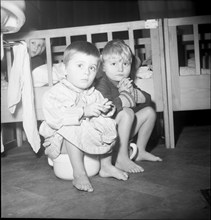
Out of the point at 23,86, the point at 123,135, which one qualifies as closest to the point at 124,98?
the point at 123,135

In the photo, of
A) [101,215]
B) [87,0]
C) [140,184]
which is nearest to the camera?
[101,215]

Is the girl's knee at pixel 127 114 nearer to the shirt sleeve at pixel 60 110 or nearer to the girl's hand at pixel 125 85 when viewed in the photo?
the girl's hand at pixel 125 85

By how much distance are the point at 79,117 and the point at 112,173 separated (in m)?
0.26

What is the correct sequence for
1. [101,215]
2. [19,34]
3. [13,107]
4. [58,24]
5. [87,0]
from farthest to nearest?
1. [87,0]
2. [58,24]
3. [19,34]
4. [13,107]
5. [101,215]

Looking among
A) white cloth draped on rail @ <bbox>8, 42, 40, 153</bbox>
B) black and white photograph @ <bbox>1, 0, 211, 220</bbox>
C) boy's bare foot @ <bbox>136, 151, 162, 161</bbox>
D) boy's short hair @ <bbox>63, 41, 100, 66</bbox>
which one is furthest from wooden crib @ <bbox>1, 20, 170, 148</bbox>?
boy's short hair @ <bbox>63, 41, 100, 66</bbox>

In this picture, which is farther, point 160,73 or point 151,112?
point 160,73

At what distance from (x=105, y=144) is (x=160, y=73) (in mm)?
676

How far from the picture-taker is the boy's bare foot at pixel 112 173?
3.65 ft

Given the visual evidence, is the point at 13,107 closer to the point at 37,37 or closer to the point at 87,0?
the point at 37,37

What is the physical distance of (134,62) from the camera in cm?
160

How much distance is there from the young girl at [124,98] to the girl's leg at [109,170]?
0.08 m

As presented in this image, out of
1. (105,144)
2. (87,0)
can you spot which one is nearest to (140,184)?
(105,144)

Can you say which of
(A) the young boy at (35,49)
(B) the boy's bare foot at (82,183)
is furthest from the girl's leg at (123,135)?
(A) the young boy at (35,49)

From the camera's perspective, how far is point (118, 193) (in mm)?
963
